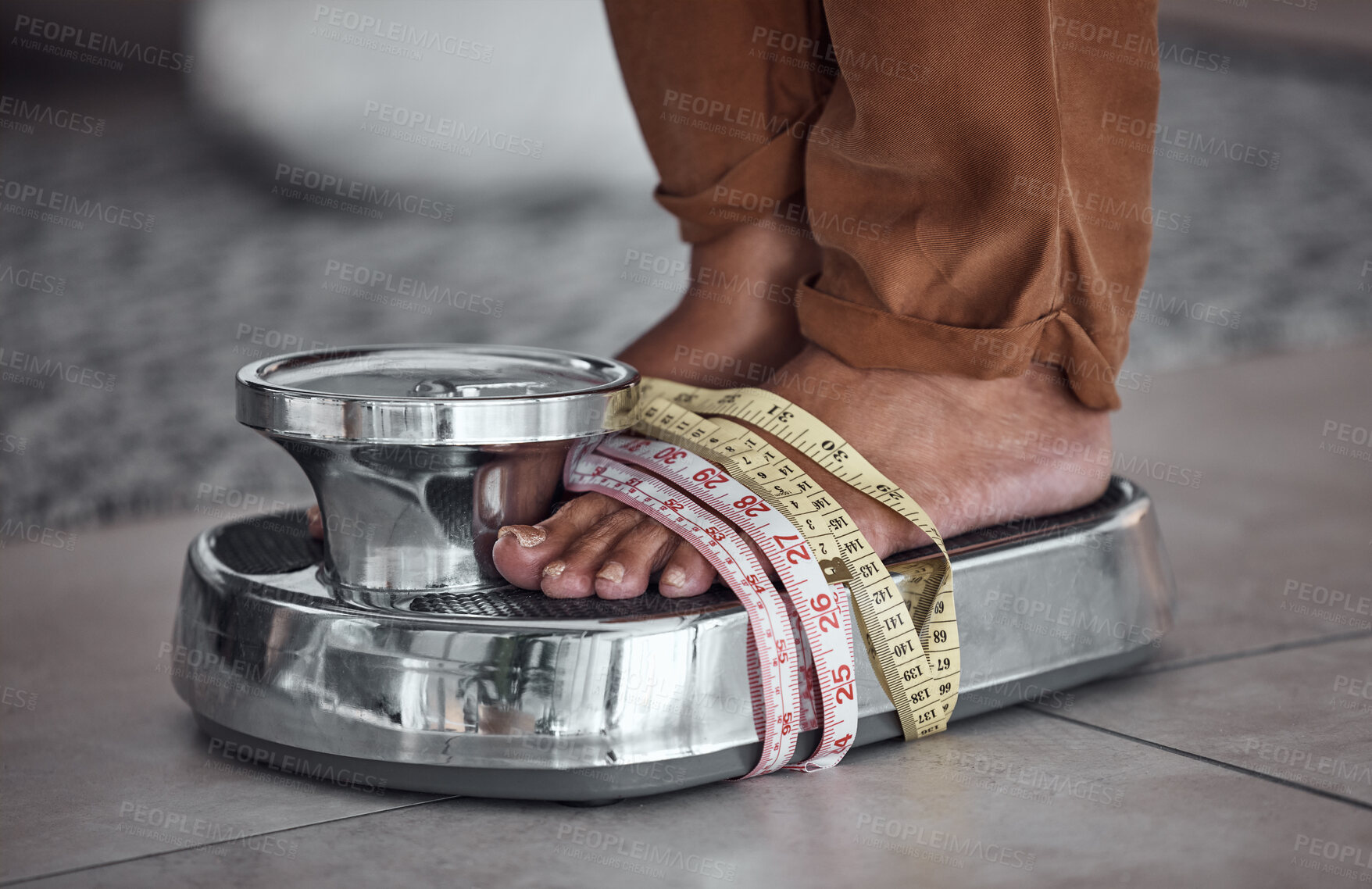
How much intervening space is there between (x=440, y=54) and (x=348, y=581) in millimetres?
4045

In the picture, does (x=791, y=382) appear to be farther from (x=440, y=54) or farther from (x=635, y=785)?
(x=440, y=54)

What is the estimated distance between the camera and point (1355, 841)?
0.75 meters

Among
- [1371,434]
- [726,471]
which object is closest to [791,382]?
[726,471]

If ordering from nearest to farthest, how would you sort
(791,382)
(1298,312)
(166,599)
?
(791,382) → (166,599) → (1298,312)

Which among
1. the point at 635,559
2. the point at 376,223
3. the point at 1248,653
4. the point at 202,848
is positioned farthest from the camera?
the point at 376,223

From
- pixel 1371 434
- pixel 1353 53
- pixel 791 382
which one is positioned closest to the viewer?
pixel 791 382

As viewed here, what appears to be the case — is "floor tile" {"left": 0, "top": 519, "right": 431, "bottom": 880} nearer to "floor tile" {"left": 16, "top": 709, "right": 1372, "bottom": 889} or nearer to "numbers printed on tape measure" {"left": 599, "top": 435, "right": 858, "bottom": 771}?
"floor tile" {"left": 16, "top": 709, "right": 1372, "bottom": 889}

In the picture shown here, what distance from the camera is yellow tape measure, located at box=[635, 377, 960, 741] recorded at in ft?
2.87

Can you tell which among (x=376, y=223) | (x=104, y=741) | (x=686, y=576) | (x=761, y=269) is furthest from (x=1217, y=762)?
(x=376, y=223)

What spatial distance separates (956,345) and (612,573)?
34 cm

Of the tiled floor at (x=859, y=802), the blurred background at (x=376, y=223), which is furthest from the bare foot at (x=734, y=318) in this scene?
the blurred background at (x=376, y=223)

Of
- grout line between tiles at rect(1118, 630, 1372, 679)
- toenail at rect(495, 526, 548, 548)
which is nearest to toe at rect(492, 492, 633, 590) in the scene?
toenail at rect(495, 526, 548, 548)

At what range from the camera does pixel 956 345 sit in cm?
100

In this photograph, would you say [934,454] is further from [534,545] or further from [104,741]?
[104,741]
